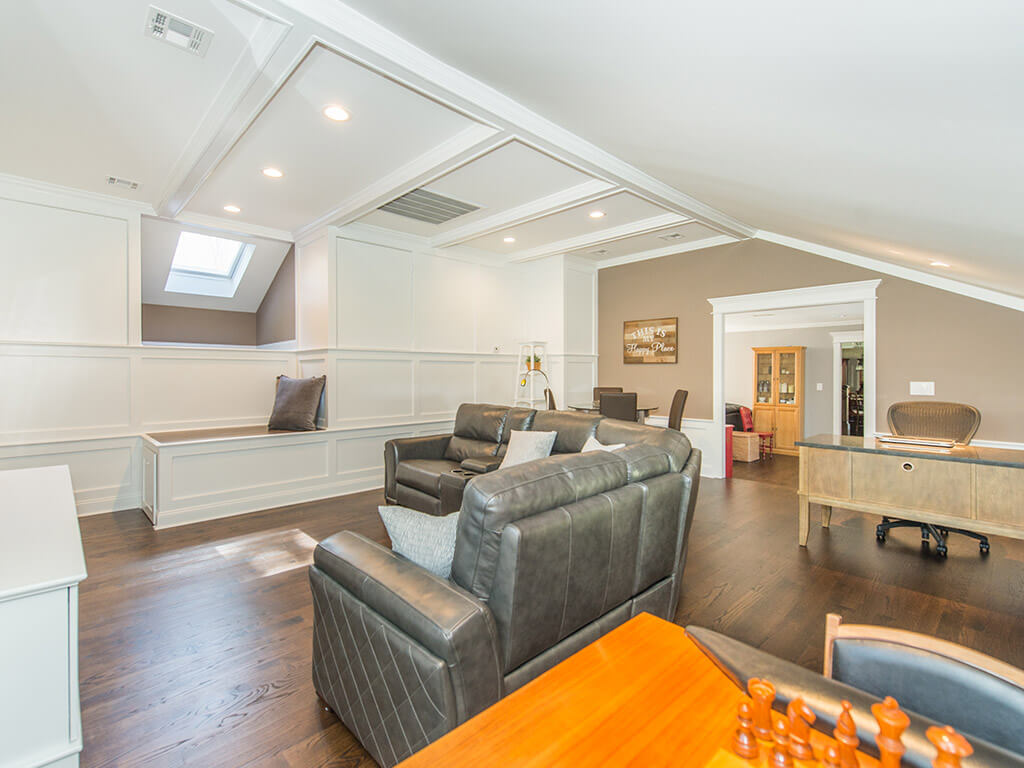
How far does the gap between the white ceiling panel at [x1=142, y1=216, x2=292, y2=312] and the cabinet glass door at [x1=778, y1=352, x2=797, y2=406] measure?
26.6 feet

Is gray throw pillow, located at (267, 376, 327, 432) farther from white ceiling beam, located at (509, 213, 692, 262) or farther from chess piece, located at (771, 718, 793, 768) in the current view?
chess piece, located at (771, 718, 793, 768)

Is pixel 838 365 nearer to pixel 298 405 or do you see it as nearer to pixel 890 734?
pixel 298 405

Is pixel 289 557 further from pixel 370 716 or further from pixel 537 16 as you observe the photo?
pixel 537 16

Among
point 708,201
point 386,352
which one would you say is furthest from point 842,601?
point 386,352

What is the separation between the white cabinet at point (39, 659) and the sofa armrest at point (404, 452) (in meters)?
2.89

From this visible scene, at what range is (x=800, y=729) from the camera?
0.68 meters

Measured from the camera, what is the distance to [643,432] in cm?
293

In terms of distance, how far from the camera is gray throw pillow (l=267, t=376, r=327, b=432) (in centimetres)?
491

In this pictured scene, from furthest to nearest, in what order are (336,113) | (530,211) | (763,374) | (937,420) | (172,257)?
(763,374), (172,257), (530,211), (937,420), (336,113)

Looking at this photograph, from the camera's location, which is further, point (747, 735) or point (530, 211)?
point (530, 211)

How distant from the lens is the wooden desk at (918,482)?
9.24 ft

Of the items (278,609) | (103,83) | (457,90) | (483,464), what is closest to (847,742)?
(278,609)

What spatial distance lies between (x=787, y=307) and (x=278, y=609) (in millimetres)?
5444

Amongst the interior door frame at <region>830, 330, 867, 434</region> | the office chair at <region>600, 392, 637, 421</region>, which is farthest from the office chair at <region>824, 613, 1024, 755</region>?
the interior door frame at <region>830, 330, 867, 434</region>
